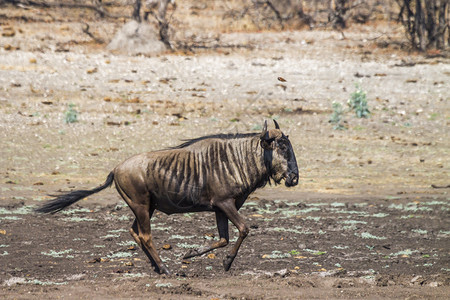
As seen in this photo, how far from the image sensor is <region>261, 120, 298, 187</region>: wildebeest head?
25.3 ft

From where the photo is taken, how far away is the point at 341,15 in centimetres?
2981

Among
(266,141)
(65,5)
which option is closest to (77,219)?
(266,141)

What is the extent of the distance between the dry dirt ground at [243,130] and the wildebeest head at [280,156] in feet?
3.24

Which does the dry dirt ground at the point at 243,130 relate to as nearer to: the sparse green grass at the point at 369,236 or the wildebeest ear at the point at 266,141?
the sparse green grass at the point at 369,236

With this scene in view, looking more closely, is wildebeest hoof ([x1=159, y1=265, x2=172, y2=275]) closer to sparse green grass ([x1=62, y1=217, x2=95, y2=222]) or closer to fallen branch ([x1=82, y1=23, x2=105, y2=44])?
sparse green grass ([x1=62, y1=217, x2=95, y2=222])

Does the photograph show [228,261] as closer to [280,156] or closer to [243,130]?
[280,156]

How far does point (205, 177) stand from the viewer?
7684 mm

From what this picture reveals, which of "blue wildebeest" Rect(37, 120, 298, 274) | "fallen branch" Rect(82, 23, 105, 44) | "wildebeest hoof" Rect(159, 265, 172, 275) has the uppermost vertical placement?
"blue wildebeest" Rect(37, 120, 298, 274)

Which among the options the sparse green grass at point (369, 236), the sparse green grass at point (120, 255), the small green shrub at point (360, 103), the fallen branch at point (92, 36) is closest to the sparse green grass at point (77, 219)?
the sparse green grass at point (120, 255)

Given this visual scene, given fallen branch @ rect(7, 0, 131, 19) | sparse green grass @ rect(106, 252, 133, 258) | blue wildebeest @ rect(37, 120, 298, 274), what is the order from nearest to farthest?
blue wildebeest @ rect(37, 120, 298, 274), sparse green grass @ rect(106, 252, 133, 258), fallen branch @ rect(7, 0, 131, 19)

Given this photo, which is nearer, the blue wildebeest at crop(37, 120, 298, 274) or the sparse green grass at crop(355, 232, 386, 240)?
the blue wildebeest at crop(37, 120, 298, 274)

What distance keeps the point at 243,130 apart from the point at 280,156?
937 cm

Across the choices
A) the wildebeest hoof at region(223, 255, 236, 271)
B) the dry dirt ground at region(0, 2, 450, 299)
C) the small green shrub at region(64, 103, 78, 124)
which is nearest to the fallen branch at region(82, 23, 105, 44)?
the dry dirt ground at region(0, 2, 450, 299)

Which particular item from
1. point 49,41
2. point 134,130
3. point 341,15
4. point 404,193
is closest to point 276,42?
point 341,15
